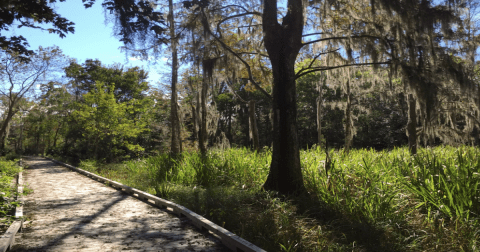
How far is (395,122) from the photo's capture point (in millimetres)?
30016

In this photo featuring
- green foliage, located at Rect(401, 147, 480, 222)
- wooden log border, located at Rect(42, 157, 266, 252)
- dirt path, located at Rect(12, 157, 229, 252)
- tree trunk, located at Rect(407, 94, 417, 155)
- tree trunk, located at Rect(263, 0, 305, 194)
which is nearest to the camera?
wooden log border, located at Rect(42, 157, 266, 252)

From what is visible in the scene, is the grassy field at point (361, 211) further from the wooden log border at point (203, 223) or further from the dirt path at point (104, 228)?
the dirt path at point (104, 228)

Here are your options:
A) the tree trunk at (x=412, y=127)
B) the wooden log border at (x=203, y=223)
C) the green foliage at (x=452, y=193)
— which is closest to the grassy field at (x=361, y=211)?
the green foliage at (x=452, y=193)

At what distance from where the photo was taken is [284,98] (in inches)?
294

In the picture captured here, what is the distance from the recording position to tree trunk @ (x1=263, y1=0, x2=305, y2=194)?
728cm

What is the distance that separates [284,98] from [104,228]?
189 inches

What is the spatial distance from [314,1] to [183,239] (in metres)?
6.20

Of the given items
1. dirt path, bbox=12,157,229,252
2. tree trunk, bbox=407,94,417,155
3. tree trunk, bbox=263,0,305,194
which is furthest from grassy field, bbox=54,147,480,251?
tree trunk, bbox=407,94,417,155

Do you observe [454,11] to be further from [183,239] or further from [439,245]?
[183,239]

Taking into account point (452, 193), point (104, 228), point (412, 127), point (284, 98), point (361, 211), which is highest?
point (284, 98)

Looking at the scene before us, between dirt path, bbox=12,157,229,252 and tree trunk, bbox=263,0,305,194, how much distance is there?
2.57 meters

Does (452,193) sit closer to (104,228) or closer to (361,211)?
(361,211)

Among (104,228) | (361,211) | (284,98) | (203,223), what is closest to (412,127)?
(284,98)

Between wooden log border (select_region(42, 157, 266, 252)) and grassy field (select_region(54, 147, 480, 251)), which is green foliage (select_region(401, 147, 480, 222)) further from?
wooden log border (select_region(42, 157, 266, 252))
